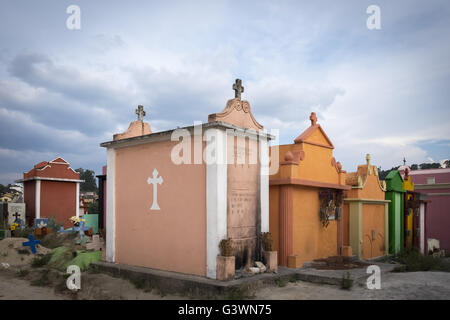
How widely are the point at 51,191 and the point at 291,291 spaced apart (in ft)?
52.8

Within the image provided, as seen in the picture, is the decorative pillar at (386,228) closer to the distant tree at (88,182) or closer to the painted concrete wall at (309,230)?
the painted concrete wall at (309,230)

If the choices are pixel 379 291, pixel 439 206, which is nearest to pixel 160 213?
pixel 379 291

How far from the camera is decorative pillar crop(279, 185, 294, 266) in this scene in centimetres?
1084

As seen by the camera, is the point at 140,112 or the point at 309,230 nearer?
the point at 309,230

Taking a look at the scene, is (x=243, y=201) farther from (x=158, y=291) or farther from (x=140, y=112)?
(x=140, y=112)

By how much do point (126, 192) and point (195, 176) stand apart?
2864 millimetres

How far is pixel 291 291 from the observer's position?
344 inches

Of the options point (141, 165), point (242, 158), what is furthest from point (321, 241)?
point (141, 165)

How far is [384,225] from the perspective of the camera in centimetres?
1559

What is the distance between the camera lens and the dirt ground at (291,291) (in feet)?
26.7

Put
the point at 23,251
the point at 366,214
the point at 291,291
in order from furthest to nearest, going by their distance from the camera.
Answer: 1. the point at 366,214
2. the point at 23,251
3. the point at 291,291

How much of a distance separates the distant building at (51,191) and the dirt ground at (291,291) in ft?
35.1

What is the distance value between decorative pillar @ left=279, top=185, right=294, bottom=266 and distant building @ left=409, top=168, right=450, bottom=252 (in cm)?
1478

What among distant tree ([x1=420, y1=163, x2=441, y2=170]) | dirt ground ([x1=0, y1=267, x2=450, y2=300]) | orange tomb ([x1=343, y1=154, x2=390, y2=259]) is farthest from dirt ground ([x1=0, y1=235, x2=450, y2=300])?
distant tree ([x1=420, y1=163, x2=441, y2=170])
